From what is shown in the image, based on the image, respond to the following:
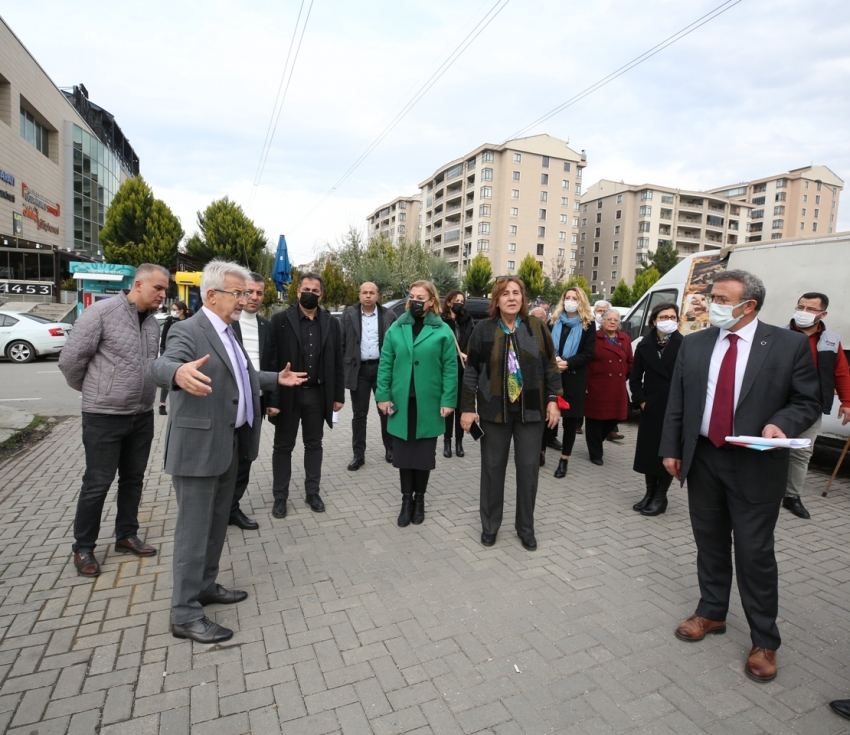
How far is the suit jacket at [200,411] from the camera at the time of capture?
274 cm

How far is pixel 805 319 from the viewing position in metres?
4.95

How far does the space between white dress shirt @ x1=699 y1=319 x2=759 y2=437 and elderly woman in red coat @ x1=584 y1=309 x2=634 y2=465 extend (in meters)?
3.47

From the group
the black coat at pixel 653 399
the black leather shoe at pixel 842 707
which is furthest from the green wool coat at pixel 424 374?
the black leather shoe at pixel 842 707

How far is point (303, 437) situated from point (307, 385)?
50 cm

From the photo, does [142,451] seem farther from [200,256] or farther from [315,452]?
[200,256]

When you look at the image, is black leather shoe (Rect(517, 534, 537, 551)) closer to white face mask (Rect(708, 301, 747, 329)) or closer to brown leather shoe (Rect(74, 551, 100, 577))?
white face mask (Rect(708, 301, 747, 329))

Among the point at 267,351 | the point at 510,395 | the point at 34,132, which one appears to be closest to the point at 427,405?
the point at 510,395

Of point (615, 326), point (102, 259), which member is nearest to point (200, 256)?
point (102, 259)

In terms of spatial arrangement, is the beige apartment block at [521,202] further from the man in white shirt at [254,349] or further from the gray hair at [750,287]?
the gray hair at [750,287]

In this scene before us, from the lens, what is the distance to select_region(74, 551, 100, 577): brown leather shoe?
3.55m

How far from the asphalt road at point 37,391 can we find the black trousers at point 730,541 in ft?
30.2

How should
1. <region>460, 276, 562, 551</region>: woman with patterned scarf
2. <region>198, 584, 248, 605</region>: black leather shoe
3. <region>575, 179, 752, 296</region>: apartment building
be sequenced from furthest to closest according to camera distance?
<region>575, 179, 752, 296</region>: apartment building
<region>460, 276, 562, 551</region>: woman with patterned scarf
<region>198, 584, 248, 605</region>: black leather shoe

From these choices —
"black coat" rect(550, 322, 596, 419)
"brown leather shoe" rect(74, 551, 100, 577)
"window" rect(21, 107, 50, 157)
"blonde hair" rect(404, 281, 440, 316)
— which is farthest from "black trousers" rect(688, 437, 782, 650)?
"window" rect(21, 107, 50, 157)

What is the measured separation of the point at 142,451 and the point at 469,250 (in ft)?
228
